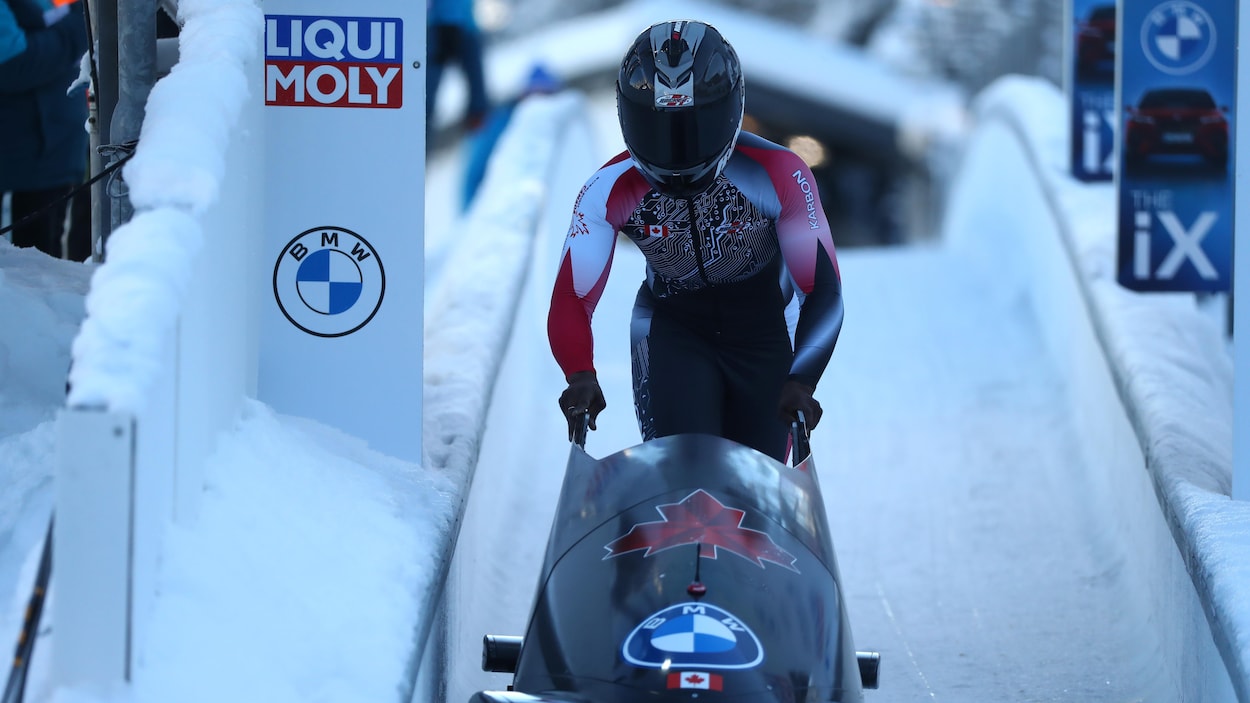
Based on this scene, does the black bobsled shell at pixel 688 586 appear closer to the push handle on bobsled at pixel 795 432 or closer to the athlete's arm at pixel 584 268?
the push handle on bobsled at pixel 795 432

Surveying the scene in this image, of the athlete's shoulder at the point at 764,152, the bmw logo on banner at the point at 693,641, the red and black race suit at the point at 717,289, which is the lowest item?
the bmw logo on banner at the point at 693,641

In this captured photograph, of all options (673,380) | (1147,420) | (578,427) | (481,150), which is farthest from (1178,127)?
(481,150)

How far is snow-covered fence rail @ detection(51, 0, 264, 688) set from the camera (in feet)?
7.08

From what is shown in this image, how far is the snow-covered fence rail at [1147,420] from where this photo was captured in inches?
129

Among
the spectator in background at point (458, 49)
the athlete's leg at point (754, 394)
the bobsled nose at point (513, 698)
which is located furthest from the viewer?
the spectator in background at point (458, 49)

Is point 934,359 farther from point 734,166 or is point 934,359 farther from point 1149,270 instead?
point 734,166

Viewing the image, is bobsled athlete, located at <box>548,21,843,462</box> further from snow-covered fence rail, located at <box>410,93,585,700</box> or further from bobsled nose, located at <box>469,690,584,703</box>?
bobsled nose, located at <box>469,690,584,703</box>

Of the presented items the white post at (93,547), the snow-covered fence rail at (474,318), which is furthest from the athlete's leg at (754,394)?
the white post at (93,547)

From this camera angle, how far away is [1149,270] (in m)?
5.82

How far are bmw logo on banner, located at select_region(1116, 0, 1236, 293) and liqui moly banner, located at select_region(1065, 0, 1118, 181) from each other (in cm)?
136

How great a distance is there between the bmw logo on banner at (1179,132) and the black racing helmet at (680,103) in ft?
10.0

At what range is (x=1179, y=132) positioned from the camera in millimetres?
6078

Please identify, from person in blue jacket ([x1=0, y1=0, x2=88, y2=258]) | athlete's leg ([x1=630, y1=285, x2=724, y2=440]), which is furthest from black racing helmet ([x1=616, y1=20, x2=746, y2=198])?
person in blue jacket ([x1=0, y1=0, x2=88, y2=258])

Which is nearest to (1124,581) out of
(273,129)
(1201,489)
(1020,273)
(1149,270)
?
(1201,489)
